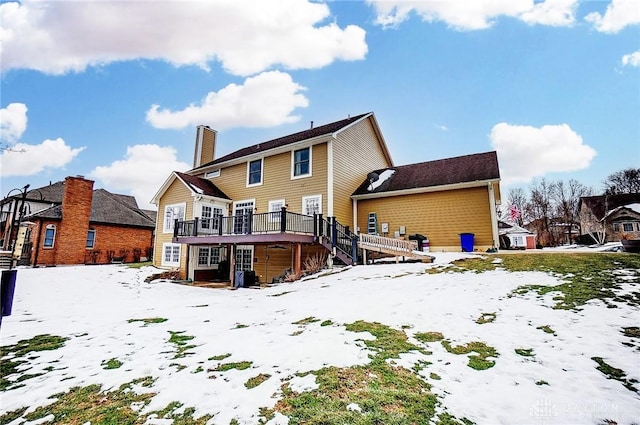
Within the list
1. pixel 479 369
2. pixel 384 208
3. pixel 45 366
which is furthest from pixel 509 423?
pixel 384 208

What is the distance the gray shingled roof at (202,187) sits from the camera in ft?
56.0

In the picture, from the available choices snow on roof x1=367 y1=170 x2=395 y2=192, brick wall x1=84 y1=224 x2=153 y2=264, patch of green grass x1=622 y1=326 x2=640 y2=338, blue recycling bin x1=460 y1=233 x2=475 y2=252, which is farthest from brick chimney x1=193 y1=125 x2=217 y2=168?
patch of green grass x1=622 y1=326 x2=640 y2=338

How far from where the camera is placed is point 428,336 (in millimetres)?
4938

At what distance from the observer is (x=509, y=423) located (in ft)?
8.93

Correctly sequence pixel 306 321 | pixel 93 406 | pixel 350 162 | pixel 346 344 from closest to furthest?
pixel 93 406, pixel 346 344, pixel 306 321, pixel 350 162

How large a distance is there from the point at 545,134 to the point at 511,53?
79.1 feet

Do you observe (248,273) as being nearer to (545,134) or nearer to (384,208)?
(384,208)

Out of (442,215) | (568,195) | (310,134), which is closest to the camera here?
(442,215)

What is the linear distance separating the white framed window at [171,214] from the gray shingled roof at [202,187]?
4.45 ft

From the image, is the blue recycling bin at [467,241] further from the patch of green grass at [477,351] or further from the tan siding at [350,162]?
the patch of green grass at [477,351]

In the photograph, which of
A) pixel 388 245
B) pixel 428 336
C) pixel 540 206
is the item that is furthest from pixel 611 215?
pixel 428 336

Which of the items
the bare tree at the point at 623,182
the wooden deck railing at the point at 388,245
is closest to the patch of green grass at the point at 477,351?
the wooden deck railing at the point at 388,245

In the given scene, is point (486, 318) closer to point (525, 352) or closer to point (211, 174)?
point (525, 352)

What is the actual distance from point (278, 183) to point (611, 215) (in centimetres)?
3669
